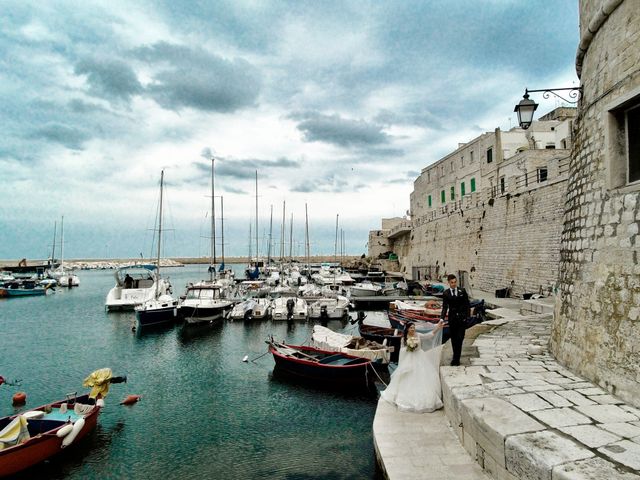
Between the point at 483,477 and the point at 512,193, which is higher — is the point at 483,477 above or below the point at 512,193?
below

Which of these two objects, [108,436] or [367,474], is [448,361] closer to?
[367,474]

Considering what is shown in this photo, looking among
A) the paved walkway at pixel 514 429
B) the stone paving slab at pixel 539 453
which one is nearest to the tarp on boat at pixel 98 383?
the paved walkway at pixel 514 429

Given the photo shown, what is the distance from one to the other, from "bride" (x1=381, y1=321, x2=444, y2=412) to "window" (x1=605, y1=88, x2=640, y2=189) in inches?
132

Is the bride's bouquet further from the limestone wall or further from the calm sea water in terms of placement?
the limestone wall

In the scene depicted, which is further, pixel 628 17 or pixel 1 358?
pixel 1 358

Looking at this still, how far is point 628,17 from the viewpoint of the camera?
16.8 ft

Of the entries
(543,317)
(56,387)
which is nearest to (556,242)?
(543,317)

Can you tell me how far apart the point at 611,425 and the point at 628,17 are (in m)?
5.12

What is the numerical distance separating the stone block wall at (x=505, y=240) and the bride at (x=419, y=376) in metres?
14.1

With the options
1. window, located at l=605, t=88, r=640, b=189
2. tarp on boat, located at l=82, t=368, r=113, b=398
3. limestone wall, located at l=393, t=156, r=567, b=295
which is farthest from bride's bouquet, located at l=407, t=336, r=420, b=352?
limestone wall, located at l=393, t=156, r=567, b=295

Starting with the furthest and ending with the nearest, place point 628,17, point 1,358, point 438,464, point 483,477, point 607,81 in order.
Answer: point 1,358 < point 607,81 < point 628,17 < point 438,464 < point 483,477

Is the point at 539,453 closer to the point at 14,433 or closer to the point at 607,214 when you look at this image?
the point at 607,214

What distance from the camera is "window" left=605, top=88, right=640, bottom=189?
525 centimetres

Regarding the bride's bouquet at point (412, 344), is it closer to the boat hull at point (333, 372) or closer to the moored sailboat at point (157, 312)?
the boat hull at point (333, 372)
